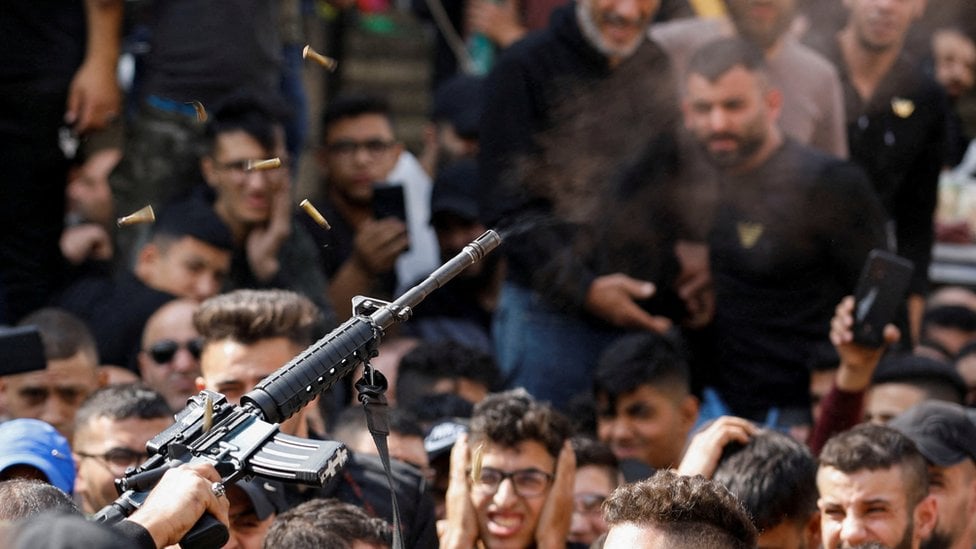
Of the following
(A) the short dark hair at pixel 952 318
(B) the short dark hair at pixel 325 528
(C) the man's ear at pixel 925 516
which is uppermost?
(B) the short dark hair at pixel 325 528

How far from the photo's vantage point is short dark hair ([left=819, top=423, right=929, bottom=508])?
512 cm

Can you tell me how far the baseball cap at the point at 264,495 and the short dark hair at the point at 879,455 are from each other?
1.59 m

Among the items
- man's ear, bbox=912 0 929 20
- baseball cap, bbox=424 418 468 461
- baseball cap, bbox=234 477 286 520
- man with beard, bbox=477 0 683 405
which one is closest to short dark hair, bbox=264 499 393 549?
baseball cap, bbox=234 477 286 520

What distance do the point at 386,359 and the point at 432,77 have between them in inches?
138

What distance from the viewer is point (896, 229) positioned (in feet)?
25.7

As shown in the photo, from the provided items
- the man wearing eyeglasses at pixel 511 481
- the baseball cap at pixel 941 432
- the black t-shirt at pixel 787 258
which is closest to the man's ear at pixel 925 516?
the baseball cap at pixel 941 432

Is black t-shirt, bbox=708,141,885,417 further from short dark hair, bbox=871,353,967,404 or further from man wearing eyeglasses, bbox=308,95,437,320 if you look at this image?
man wearing eyeglasses, bbox=308,95,437,320

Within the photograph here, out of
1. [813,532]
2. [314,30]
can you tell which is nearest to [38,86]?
[314,30]

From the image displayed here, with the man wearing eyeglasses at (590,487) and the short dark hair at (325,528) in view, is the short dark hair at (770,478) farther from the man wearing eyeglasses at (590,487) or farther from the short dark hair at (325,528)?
the short dark hair at (325,528)

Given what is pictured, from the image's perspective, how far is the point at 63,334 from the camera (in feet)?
21.0

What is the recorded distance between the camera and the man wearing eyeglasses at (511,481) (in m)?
5.38

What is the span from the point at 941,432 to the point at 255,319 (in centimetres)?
221

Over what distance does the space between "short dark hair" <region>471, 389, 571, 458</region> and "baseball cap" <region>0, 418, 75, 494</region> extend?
1.27m

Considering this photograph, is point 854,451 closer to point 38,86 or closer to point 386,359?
point 386,359
